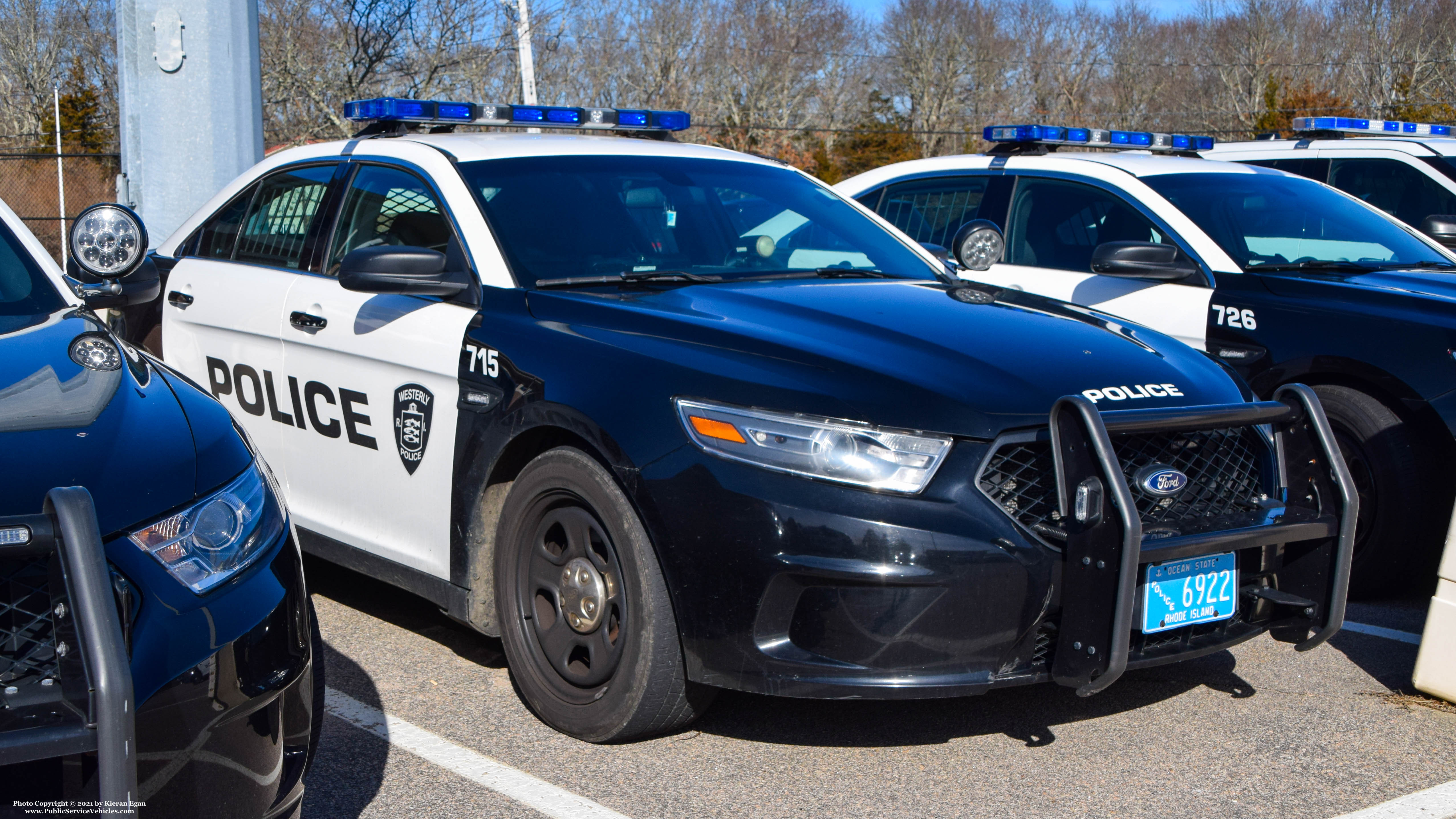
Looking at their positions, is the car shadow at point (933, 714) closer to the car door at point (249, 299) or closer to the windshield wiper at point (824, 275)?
the windshield wiper at point (824, 275)

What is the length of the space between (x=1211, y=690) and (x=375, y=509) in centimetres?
256

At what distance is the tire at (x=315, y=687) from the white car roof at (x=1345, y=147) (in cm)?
703

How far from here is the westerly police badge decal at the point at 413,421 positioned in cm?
395

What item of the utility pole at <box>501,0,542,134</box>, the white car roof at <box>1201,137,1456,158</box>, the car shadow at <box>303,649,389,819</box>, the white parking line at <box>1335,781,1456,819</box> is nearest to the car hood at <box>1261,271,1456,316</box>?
the white parking line at <box>1335,781,1456,819</box>

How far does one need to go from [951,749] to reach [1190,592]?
755 mm

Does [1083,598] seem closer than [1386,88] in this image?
Yes

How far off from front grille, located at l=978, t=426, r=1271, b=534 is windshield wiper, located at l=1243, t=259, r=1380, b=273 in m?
2.32

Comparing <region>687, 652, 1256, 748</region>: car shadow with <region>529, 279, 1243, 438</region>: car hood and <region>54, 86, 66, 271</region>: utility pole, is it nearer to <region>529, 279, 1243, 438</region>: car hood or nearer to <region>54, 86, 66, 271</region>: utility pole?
<region>529, 279, 1243, 438</region>: car hood

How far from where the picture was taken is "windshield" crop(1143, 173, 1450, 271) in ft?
19.4

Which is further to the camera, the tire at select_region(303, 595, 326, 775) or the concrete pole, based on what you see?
the concrete pole

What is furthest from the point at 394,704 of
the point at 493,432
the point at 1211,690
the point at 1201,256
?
the point at 1201,256

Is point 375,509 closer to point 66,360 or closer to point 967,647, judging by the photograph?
point 66,360

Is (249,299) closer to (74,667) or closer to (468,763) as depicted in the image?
(468,763)

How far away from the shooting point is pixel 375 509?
4.17m
